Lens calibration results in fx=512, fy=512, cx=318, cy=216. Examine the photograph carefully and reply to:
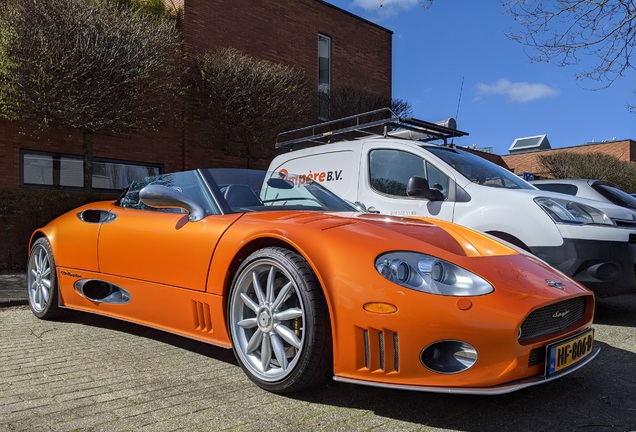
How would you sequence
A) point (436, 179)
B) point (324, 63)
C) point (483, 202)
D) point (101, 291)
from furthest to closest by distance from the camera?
point (324, 63) → point (436, 179) → point (483, 202) → point (101, 291)

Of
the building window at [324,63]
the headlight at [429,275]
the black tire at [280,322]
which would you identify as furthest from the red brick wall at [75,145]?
the headlight at [429,275]

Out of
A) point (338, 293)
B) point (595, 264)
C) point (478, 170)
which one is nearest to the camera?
point (338, 293)

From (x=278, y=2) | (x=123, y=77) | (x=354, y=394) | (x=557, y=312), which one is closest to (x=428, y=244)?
(x=557, y=312)

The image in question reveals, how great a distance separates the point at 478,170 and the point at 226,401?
3.77 m

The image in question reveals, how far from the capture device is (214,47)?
12938mm

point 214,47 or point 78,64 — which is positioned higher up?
point 214,47

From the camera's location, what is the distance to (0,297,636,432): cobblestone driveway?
2.28 meters

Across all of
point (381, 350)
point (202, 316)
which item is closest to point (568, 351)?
point (381, 350)

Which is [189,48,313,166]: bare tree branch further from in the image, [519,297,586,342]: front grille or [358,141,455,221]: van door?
[519,297,586,342]: front grille

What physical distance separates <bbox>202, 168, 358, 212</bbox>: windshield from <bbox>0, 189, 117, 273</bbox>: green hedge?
5.74 metres

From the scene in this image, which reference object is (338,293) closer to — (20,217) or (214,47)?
(20,217)

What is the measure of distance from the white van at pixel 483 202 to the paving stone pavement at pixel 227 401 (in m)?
1.10

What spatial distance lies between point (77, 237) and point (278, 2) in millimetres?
12207

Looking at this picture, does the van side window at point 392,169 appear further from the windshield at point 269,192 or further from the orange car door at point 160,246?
the orange car door at point 160,246
